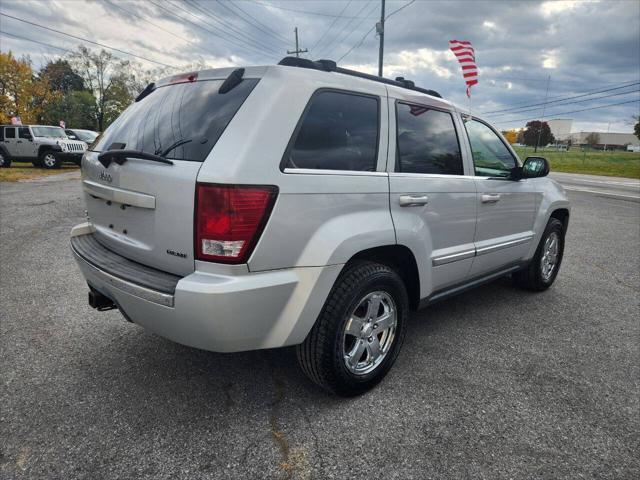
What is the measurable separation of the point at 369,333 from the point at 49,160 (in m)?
19.9

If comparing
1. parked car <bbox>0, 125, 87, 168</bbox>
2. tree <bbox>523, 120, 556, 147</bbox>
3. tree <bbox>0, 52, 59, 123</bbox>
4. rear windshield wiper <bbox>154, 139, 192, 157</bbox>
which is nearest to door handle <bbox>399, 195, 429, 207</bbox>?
rear windshield wiper <bbox>154, 139, 192, 157</bbox>

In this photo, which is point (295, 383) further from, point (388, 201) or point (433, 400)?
point (388, 201)

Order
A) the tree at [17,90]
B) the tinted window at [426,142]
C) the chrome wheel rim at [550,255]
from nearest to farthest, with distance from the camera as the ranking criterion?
the tinted window at [426,142]
the chrome wheel rim at [550,255]
the tree at [17,90]

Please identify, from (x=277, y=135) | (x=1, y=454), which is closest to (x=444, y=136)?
(x=277, y=135)

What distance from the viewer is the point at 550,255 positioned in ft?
14.7

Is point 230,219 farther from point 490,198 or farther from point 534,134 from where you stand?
point 534,134

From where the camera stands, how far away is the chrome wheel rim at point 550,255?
14.2ft

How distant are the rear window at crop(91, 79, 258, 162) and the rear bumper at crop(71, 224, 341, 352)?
0.62 m

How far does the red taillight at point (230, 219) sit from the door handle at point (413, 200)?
2.98 feet

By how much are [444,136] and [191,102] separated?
176 centimetres

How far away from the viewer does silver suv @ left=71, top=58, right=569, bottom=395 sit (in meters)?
1.91

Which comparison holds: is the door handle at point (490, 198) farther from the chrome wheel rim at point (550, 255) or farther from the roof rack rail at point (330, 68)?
the chrome wheel rim at point (550, 255)

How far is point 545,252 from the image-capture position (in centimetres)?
434

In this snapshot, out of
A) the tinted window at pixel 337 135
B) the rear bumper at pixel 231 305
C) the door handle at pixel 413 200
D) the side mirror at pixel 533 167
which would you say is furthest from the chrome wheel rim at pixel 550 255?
Answer: the rear bumper at pixel 231 305
